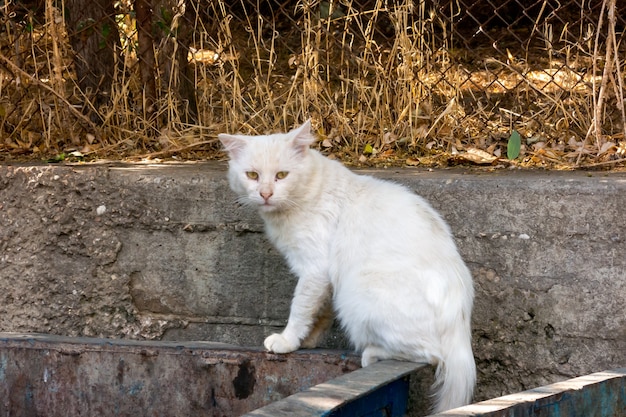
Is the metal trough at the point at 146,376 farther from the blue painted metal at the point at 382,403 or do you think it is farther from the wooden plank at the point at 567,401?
the wooden plank at the point at 567,401

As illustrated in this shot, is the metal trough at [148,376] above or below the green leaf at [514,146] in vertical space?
below

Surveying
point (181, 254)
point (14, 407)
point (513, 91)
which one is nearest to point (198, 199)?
point (181, 254)

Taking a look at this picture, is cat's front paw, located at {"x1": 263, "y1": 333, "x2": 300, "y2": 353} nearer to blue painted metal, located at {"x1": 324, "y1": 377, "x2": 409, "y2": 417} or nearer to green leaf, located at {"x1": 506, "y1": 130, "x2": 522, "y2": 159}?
blue painted metal, located at {"x1": 324, "y1": 377, "x2": 409, "y2": 417}

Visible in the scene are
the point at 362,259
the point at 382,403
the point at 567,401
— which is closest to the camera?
the point at 567,401

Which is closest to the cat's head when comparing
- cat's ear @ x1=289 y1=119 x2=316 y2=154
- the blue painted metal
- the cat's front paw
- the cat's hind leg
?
cat's ear @ x1=289 y1=119 x2=316 y2=154

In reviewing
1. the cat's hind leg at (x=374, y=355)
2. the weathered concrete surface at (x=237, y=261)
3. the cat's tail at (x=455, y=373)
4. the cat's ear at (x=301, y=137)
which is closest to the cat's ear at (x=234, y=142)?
the cat's ear at (x=301, y=137)

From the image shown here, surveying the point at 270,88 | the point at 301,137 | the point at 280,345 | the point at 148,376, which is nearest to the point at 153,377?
the point at 148,376

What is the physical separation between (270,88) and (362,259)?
1.98 metres

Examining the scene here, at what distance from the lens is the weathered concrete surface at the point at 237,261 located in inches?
144

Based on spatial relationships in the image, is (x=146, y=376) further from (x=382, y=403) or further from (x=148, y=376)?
(x=382, y=403)

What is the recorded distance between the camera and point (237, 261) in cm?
399

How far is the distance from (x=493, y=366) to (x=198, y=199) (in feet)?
4.81

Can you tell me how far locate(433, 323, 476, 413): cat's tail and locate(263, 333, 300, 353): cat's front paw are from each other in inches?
21.6

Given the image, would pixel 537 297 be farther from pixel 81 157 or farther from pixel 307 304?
pixel 81 157
